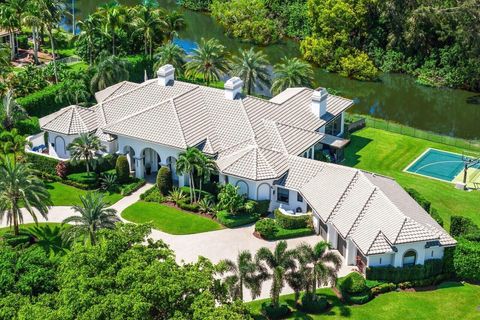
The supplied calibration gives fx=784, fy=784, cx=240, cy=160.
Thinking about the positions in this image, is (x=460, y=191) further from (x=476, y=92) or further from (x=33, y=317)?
(x=33, y=317)

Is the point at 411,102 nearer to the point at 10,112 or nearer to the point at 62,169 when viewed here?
the point at 62,169

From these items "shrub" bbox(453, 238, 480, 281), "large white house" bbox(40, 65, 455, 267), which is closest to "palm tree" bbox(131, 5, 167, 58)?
"large white house" bbox(40, 65, 455, 267)

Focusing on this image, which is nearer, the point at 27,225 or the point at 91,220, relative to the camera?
the point at 91,220

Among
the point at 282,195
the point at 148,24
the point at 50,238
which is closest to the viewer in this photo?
the point at 50,238

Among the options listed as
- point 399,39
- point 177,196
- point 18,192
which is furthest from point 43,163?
point 399,39

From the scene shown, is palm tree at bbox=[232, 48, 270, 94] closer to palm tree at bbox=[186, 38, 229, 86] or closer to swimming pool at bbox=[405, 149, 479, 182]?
palm tree at bbox=[186, 38, 229, 86]

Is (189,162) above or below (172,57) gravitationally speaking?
below
